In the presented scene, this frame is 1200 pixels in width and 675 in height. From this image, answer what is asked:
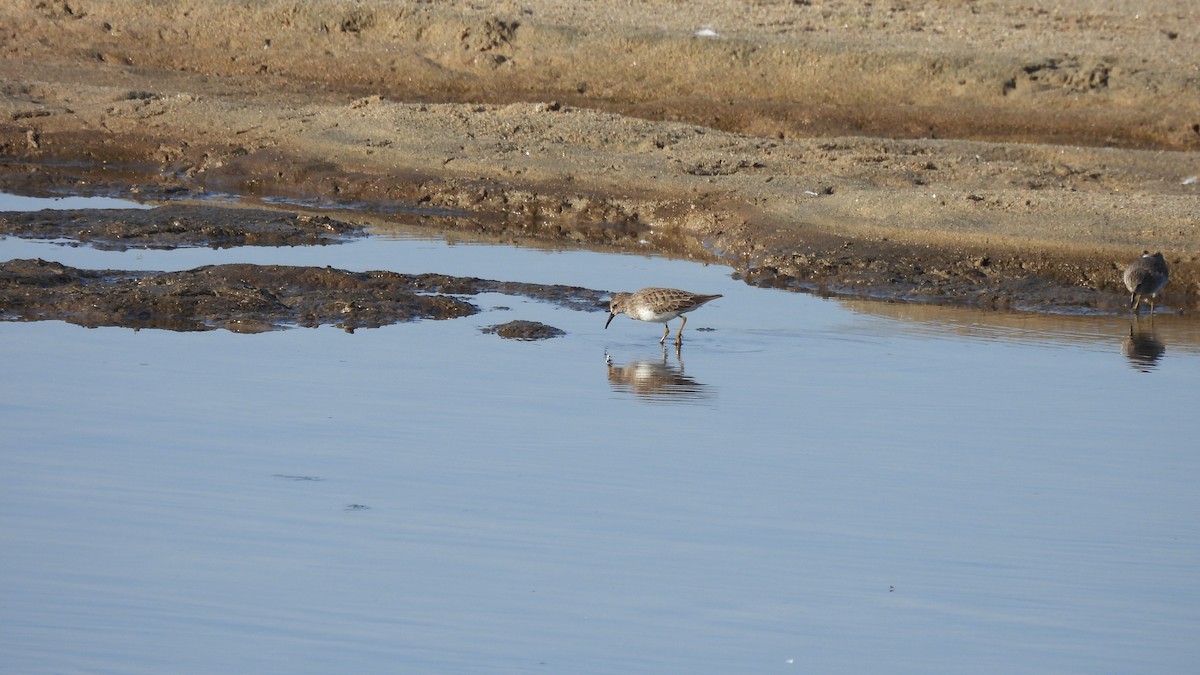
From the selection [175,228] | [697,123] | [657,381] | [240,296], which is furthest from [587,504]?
[697,123]

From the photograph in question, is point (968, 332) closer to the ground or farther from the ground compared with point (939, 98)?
closer to the ground

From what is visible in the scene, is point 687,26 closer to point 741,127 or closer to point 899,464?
point 741,127

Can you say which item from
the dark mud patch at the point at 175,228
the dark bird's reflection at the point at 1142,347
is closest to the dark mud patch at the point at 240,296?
the dark mud patch at the point at 175,228

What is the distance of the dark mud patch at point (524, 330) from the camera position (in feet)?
39.8

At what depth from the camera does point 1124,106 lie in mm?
22781

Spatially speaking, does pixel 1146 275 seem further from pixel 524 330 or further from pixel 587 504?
pixel 587 504

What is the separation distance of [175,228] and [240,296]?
12.1 feet

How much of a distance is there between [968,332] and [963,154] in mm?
6795

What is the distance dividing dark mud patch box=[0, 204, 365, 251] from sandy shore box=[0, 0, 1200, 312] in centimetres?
202

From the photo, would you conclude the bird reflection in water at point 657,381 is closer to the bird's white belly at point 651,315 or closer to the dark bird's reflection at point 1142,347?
the bird's white belly at point 651,315

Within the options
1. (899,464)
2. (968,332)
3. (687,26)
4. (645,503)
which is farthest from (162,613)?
(687,26)

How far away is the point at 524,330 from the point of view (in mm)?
12180

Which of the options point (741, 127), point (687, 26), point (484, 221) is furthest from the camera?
point (687, 26)

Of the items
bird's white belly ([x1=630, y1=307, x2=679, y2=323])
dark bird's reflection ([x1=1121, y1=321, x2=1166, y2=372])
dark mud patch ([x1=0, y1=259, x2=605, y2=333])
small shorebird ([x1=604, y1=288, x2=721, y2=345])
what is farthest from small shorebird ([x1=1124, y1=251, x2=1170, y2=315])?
dark mud patch ([x1=0, y1=259, x2=605, y2=333])
